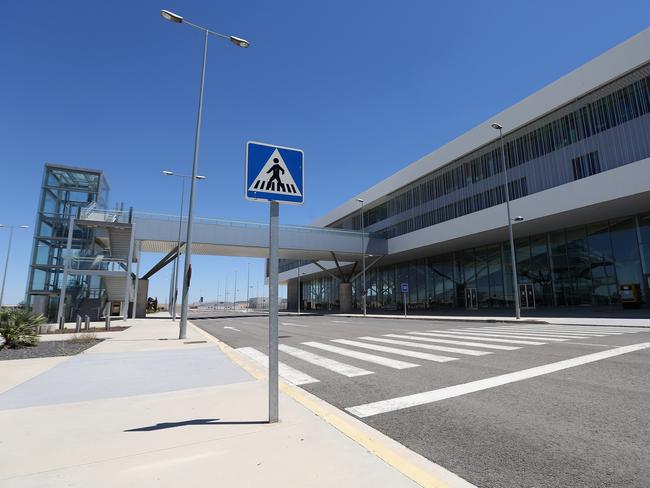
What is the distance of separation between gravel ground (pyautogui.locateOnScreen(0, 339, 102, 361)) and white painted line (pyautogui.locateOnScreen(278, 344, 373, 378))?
5778mm

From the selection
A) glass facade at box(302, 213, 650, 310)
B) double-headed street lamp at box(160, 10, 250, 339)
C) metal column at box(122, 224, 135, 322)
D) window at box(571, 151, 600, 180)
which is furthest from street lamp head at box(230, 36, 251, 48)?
glass facade at box(302, 213, 650, 310)

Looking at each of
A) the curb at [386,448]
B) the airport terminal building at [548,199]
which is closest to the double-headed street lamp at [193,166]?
the curb at [386,448]

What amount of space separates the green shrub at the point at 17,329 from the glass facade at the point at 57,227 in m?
25.5

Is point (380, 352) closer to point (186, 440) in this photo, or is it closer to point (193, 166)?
point (186, 440)

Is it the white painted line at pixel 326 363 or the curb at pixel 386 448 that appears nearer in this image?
the curb at pixel 386 448

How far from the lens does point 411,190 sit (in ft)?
131

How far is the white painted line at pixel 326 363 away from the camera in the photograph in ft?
22.9

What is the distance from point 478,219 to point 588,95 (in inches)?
403

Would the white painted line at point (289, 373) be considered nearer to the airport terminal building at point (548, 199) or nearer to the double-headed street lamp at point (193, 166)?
the double-headed street lamp at point (193, 166)

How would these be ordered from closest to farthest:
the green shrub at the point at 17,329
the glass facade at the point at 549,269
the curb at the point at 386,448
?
the curb at the point at 386,448 → the green shrub at the point at 17,329 → the glass facade at the point at 549,269

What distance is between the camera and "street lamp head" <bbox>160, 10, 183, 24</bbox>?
13.3 meters

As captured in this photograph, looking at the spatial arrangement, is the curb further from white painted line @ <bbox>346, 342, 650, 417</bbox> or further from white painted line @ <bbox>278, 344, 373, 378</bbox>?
white painted line @ <bbox>278, 344, 373, 378</bbox>

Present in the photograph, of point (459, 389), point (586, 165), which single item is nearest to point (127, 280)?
point (459, 389)

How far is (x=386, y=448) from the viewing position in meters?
3.35
